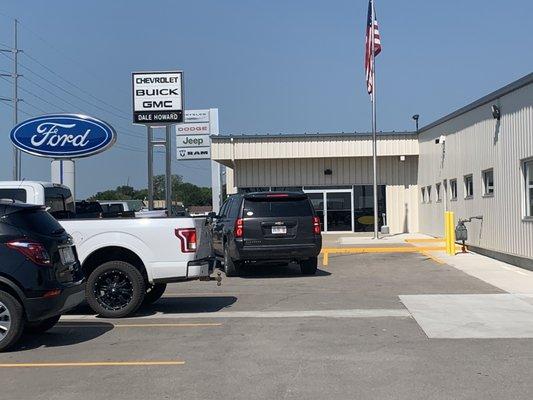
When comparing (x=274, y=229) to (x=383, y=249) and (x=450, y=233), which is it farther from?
(x=383, y=249)

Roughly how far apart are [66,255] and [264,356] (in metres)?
2.74

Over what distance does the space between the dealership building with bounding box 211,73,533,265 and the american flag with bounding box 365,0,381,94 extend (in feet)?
9.62

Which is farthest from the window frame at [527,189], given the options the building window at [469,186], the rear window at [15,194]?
the rear window at [15,194]

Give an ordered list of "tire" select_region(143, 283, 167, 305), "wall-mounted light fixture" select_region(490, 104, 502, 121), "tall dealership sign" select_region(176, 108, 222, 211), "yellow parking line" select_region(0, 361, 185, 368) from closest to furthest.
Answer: "yellow parking line" select_region(0, 361, 185, 368) < "tire" select_region(143, 283, 167, 305) < "wall-mounted light fixture" select_region(490, 104, 502, 121) < "tall dealership sign" select_region(176, 108, 222, 211)

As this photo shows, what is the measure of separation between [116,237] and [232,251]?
5.41 meters

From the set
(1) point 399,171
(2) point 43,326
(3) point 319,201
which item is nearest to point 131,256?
(2) point 43,326

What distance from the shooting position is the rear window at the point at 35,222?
24.0 ft

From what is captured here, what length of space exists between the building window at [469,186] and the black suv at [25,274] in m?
14.8

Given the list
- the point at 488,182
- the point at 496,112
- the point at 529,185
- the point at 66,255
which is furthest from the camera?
the point at 488,182

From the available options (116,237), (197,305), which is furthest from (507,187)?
(116,237)

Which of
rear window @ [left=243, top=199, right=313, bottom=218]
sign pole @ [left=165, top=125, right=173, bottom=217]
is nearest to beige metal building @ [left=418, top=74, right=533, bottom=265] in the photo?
Answer: rear window @ [left=243, top=199, right=313, bottom=218]

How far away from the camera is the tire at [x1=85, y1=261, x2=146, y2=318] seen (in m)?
9.26

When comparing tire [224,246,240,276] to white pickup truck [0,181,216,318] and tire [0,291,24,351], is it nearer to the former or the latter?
white pickup truck [0,181,216,318]

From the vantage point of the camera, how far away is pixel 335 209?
29922 mm
